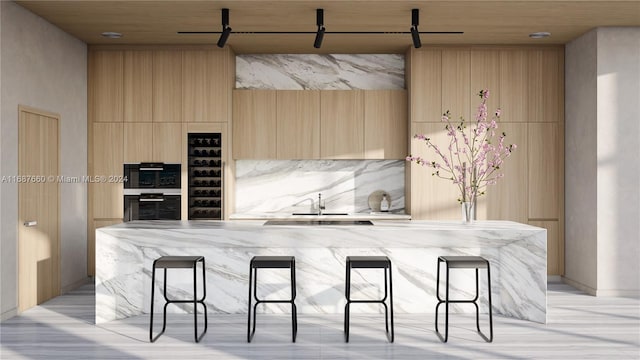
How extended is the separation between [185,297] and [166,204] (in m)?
1.90

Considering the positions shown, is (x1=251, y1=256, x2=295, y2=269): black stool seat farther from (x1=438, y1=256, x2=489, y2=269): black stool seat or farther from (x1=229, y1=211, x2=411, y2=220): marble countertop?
(x1=229, y1=211, x2=411, y2=220): marble countertop

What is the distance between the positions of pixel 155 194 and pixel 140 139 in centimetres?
70

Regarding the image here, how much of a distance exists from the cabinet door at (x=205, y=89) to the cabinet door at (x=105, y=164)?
35.1 inches

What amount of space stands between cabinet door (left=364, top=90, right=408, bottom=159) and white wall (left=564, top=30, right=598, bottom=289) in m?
1.98

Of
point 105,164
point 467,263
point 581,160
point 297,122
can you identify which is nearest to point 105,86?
point 105,164

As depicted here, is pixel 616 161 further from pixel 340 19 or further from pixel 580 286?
pixel 340 19

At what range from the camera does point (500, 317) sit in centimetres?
531

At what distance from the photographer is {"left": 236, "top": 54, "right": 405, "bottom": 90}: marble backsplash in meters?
7.57

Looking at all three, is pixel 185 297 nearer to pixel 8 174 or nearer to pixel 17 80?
pixel 8 174

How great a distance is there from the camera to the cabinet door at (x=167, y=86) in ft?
23.0

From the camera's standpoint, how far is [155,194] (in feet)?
22.9

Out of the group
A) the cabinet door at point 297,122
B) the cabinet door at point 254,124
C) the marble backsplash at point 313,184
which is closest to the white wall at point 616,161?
the marble backsplash at point 313,184

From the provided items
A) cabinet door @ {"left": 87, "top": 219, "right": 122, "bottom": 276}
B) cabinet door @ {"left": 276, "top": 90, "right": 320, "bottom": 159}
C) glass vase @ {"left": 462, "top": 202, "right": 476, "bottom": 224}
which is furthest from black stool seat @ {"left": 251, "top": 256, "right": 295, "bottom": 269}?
cabinet door @ {"left": 87, "top": 219, "right": 122, "bottom": 276}

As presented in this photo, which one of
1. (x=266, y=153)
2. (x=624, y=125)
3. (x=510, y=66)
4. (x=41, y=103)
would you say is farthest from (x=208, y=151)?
(x=624, y=125)
